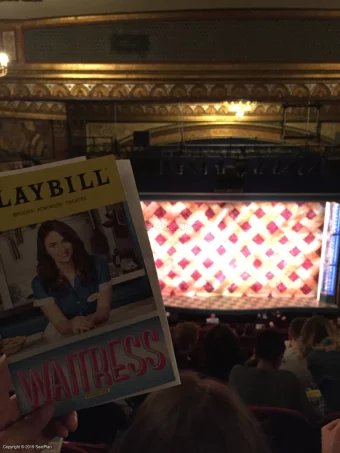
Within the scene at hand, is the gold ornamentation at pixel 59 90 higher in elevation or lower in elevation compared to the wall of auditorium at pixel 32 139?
higher

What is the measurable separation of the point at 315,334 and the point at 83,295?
1.95m

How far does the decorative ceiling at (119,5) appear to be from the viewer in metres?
4.41

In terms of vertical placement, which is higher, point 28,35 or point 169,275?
point 28,35

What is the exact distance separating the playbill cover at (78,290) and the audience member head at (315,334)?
180 cm

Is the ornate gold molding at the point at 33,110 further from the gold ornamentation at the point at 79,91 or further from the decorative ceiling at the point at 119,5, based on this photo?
the decorative ceiling at the point at 119,5

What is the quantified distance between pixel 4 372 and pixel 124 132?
5105 millimetres

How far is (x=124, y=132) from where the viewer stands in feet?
18.5

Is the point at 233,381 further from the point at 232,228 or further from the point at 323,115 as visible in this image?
the point at 323,115

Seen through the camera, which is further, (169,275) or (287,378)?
(169,275)

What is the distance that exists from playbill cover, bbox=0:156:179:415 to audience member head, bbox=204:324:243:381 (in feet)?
4.75

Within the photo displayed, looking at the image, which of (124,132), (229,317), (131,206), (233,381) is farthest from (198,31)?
(131,206)

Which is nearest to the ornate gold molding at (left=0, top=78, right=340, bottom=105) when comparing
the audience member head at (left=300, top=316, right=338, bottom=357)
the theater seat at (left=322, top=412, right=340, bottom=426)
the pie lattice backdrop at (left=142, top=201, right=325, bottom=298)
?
the pie lattice backdrop at (left=142, top=201, right=325, bottom=298)

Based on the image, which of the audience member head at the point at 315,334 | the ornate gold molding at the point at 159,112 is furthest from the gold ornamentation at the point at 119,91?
the audience member head at the point at 315,334

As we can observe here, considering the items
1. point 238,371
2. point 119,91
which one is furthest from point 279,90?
point 238,371
